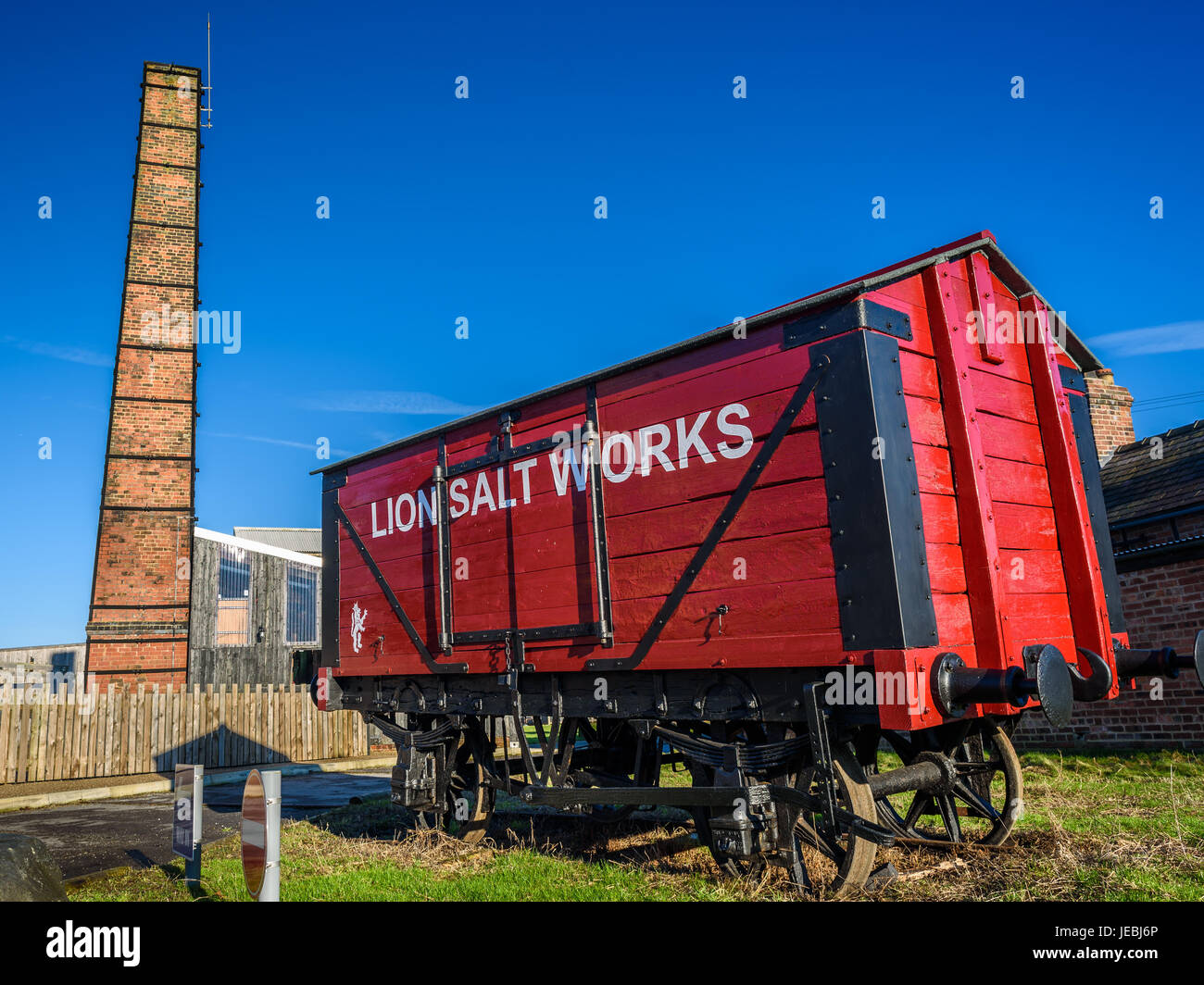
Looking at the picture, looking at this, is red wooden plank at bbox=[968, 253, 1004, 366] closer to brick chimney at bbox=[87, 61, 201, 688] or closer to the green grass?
the green grass

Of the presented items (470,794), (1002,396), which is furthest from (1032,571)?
(470,794)

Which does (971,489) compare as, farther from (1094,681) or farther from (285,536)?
(285,536)

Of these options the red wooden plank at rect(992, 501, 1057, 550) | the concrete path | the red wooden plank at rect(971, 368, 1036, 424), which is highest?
the red wooden plank at rect(971, 368, 1036, 424)

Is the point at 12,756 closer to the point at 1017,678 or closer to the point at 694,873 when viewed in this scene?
the point at 694,873

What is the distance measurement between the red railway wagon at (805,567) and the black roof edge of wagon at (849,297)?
0.08 ft

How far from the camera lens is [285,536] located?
118 feet

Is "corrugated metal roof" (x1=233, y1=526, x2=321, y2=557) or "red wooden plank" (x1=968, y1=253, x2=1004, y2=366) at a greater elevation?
"corrugated metal roof" (x1=233, y1=526, x2=321, y2=557)

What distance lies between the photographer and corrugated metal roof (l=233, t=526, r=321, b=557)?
1361 inches

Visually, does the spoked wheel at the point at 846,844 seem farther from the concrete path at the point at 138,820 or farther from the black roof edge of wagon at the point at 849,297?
the concrete path at the point at 138,820

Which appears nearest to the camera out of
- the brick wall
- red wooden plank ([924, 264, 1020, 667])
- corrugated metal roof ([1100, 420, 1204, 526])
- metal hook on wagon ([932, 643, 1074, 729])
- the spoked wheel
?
metal hook on wagon ([932, 643, 1074, 729])

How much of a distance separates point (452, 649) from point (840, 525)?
3.80 metres

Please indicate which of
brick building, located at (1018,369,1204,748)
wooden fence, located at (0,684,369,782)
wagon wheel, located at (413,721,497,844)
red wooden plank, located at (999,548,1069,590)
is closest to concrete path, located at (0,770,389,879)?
wooden fence, located at (0,684,369,782)

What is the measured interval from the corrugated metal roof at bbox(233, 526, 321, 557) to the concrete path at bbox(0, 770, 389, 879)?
21.8 metres
